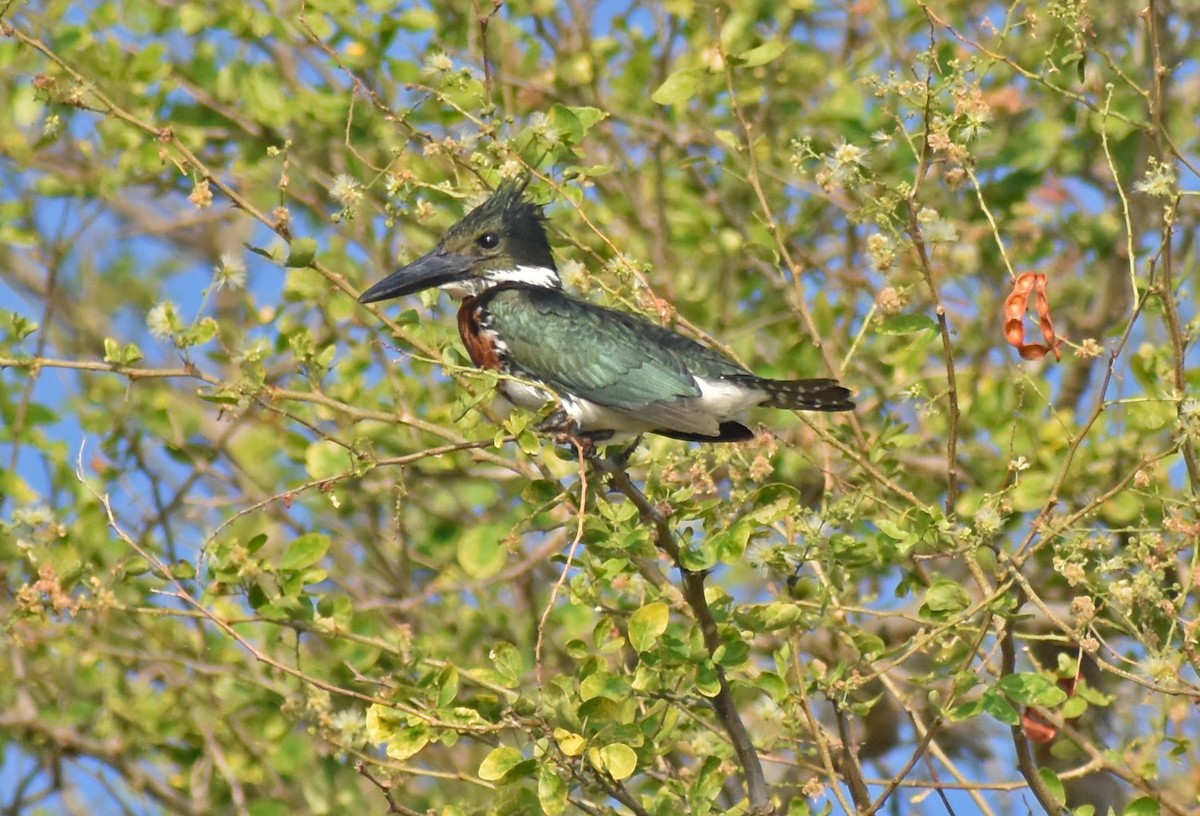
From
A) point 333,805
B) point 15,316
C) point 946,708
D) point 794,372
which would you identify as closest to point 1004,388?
point 794,372

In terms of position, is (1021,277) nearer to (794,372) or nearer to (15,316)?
(794,372)

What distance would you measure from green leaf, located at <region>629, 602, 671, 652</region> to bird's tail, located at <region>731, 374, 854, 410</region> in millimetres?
821

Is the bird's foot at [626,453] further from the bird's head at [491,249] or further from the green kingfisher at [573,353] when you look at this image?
the bird's head at [491,249]

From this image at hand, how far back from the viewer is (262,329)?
5484 millimetres

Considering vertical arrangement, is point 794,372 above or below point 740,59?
below

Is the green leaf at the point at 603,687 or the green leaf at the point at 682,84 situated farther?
the green leaf at the point at 682,84

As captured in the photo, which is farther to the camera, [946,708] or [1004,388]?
[1004,388]

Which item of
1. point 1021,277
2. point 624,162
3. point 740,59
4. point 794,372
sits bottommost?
point 1021,277

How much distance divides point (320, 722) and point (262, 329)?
6.74 ft

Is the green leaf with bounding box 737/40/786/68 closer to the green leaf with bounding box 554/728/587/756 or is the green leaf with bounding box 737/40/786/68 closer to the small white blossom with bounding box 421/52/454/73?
the small white blossom with bounding box 421/52/454/73

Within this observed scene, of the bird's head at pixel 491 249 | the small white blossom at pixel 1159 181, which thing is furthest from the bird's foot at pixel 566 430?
the small white blossom at pixel 1159 181

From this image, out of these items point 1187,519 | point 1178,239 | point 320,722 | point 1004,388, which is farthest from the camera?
point 1178,239

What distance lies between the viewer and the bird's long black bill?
421 centimetres

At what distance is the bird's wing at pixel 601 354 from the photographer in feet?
13.2
